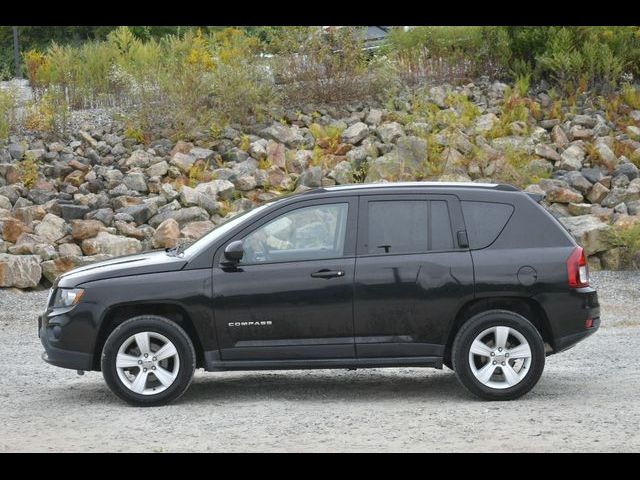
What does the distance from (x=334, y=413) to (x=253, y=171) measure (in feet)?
32.9

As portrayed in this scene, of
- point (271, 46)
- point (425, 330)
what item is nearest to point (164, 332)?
point (425, 330)

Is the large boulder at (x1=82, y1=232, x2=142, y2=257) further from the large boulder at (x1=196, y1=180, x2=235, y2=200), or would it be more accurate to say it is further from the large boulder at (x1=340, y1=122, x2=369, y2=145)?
the large boulder at (x1=340, y1=122, x2=369, y2=145)

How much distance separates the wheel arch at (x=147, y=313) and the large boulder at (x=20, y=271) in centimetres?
622

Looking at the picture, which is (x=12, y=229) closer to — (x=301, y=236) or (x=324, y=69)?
(x=324, y=69)

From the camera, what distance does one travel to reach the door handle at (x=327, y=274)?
8719mm

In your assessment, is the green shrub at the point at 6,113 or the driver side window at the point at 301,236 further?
the green shrub at the point at 6,113

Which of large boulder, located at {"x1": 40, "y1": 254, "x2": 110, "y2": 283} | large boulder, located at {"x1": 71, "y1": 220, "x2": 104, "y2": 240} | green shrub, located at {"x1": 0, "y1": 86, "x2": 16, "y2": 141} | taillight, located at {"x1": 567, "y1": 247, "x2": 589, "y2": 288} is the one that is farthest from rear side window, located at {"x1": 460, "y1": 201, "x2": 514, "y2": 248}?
green shrub, located at {"x1": 0, "y1": 86, "x2": 16, "y2": 141}

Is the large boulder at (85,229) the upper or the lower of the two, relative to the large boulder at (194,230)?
upper

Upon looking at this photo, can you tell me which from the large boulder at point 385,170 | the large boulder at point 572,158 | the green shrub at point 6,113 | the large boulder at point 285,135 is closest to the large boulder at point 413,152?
the large boulder at point 385,170

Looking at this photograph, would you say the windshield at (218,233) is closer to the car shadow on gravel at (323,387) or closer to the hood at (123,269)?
the hood at (123,269)

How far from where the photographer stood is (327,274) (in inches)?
343

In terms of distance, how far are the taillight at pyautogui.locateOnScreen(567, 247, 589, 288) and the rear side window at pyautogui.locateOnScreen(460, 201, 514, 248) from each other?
0.58m

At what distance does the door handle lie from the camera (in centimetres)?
872

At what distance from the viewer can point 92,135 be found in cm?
1909
